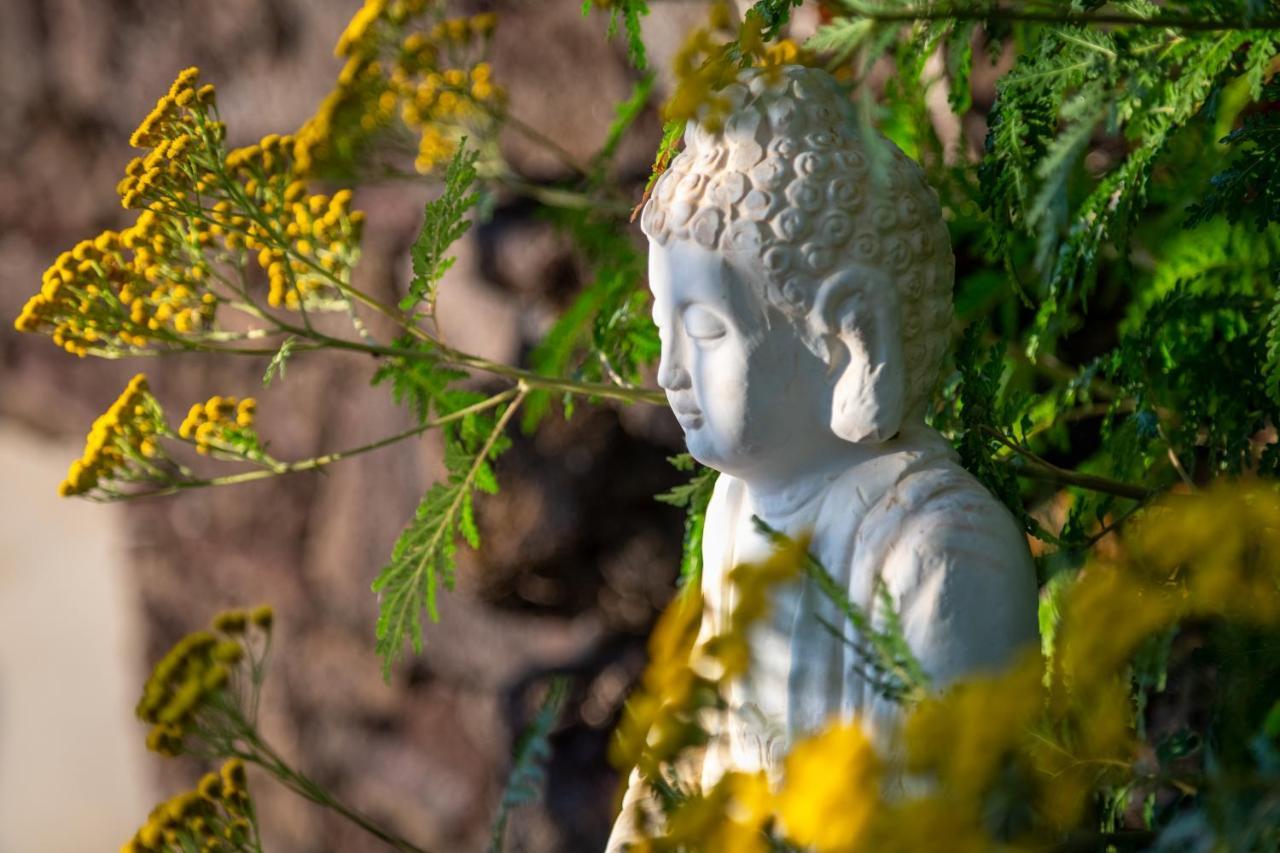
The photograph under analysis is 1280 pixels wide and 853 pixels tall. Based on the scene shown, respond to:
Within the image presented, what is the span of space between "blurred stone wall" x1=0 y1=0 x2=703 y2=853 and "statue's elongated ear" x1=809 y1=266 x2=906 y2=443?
5.12 ft

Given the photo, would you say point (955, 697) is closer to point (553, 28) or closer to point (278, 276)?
point (278, 276)

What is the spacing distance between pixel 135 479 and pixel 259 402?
173 centimetres

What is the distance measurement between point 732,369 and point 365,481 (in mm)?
1960

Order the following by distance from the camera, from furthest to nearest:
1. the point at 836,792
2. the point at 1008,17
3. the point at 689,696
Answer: the point at 1008,17
the point at 689,696
the point at 836,792

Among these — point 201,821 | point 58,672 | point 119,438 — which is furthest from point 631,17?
point 58,672

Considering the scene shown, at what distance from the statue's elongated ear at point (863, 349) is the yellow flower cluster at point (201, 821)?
480mm

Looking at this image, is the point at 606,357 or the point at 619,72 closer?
the point at 606,357

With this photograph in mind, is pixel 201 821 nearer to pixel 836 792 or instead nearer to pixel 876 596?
pixel 876 596

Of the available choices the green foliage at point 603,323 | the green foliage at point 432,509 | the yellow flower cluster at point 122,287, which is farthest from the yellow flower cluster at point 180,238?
the green foliage at point 603,323

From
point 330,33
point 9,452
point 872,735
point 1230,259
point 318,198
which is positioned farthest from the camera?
point 9,452

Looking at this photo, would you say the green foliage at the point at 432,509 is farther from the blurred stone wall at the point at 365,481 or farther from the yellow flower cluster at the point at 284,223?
the blurred stone wall at the point at 365,481

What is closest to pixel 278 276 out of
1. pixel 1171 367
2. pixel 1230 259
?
pixel 1171 367

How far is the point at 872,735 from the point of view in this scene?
0.96 metres

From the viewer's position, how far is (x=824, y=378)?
3.36 feet
